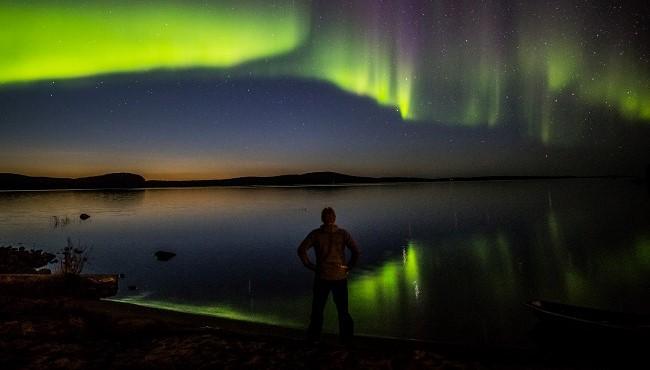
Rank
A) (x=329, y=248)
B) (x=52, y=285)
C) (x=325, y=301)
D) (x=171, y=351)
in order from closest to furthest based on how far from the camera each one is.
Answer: (x=171, y=351) → (x=329, y=248) → (x=325, y=301) → (x=52, y=285)

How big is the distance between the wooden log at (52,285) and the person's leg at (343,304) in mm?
9899

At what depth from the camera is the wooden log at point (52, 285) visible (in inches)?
531

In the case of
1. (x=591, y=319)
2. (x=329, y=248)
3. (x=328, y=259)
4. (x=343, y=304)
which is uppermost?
(x=329, y=248)

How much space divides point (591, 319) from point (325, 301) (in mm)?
8738

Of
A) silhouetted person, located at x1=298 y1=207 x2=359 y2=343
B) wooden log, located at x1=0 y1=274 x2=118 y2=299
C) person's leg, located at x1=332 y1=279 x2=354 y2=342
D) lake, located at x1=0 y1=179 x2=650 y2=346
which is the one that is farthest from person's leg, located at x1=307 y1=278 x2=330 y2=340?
wooden log, located at x1=0 y1=274 x2=118 y2=299

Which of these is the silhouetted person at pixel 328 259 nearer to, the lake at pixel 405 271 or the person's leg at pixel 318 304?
the person's leg at pixel 318 304

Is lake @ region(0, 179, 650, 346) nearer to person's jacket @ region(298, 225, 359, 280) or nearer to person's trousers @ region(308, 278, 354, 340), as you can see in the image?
person's trousers @ region(308, 278, 354, 340)

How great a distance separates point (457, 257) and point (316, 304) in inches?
1131

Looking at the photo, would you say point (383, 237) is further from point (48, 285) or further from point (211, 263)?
point (48, 285)

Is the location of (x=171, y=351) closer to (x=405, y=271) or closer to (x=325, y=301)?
(x=325, y=301)

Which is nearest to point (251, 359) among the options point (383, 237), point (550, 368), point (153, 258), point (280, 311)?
point (550, 368)

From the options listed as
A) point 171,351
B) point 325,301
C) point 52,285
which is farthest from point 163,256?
point 325,301

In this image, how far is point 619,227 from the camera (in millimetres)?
51938

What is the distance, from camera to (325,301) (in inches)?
332
